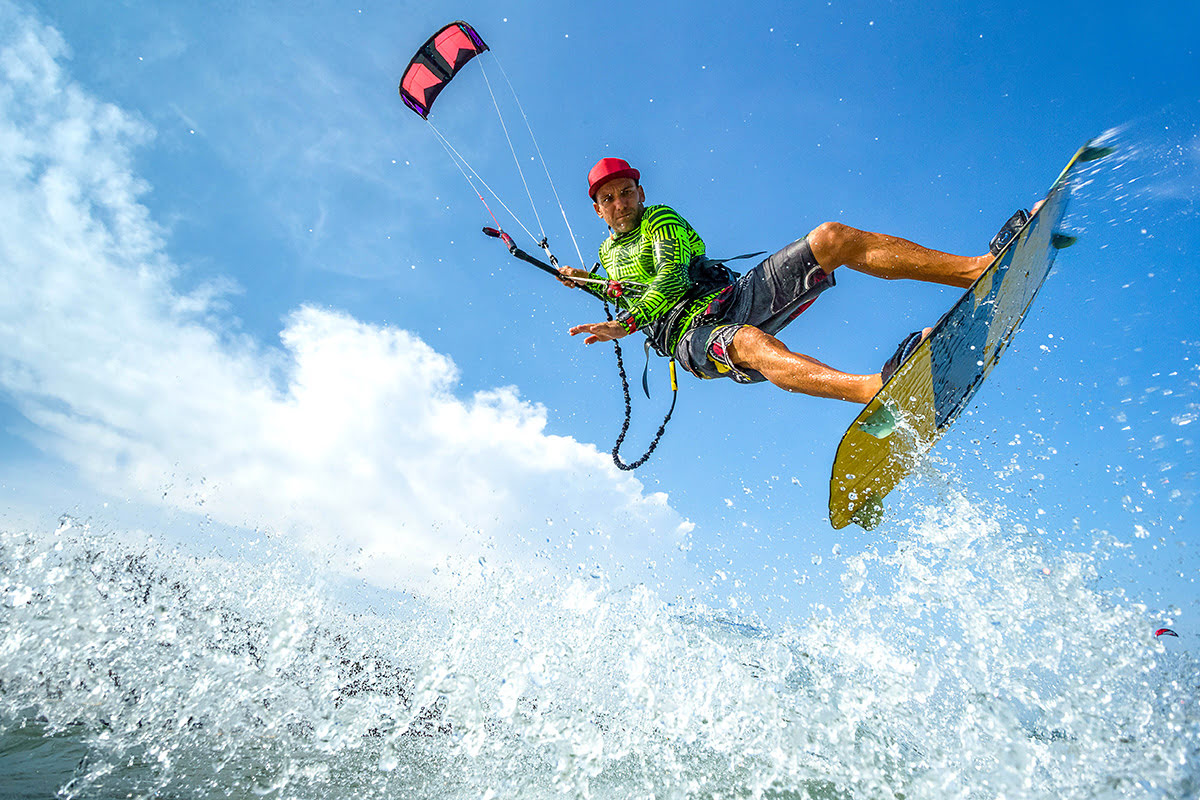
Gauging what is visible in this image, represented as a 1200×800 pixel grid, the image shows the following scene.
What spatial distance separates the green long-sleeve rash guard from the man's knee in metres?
1.11

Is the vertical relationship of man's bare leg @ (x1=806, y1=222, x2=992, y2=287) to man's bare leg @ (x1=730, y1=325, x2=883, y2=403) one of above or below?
above

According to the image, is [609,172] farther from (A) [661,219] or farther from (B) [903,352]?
(B) [903,352]

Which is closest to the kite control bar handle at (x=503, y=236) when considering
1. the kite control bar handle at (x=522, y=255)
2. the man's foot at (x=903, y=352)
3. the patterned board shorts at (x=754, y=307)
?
the kite control bar handle at (x=522, y=255)

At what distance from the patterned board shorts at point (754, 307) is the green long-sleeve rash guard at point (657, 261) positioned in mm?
240

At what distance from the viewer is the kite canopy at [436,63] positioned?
7.25 meters

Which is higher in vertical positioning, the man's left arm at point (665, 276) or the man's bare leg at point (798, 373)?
the man's left arm at point (665, 276)

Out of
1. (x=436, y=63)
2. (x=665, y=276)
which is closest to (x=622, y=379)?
(x=665, y=276)

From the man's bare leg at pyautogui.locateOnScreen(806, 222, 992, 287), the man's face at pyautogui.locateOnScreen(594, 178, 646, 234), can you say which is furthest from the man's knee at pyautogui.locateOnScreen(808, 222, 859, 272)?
the man's face at pyautogui.locateOnScreen(594, 178, 646, 234)

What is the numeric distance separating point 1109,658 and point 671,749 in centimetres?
370

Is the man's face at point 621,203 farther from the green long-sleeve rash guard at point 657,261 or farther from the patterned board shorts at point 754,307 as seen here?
the patterned board shorts at point 754,307

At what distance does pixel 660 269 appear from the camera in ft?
16.9

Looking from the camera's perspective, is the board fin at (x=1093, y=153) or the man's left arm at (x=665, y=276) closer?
the board fin at (x=1093, y=153)

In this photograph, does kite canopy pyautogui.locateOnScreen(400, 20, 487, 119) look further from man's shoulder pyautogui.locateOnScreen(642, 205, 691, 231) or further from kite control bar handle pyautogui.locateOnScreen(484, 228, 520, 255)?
man's shoulder pyautogui.locateOnScreen(642, 205, 691, 231)

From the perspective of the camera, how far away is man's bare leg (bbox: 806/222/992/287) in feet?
13.5
